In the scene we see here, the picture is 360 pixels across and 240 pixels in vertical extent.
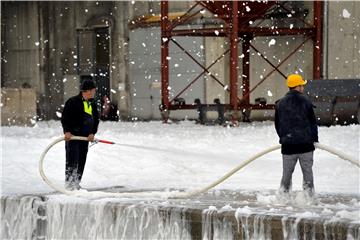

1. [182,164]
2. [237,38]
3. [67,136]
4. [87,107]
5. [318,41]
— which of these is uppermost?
[237,38]

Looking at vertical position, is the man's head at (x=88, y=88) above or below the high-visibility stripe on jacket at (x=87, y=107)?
above

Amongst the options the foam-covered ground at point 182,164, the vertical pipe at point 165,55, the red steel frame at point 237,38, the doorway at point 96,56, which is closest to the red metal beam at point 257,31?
the red steel frame at point 237,38

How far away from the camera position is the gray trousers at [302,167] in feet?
30.8

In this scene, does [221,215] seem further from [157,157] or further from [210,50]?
[210,50]

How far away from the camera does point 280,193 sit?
9.80 meters

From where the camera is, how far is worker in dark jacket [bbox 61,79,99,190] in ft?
36.8

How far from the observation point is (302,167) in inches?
374

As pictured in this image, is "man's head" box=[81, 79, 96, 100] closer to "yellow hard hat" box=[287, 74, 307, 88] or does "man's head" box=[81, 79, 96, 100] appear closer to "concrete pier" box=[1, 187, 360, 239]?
"concrete pier" box=[1, 187, 360, 239]

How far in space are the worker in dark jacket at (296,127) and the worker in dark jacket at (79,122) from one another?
3.03 metres

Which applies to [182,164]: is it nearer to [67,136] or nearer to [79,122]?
[79,122]

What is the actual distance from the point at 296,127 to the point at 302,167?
535 millimetres

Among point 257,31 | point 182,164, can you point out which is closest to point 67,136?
A: point 182,164

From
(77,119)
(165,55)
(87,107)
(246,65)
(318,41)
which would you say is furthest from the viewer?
(246,65)

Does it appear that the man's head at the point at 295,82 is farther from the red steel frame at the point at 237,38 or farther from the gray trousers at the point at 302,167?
the red steel frame at the point at 237,38
